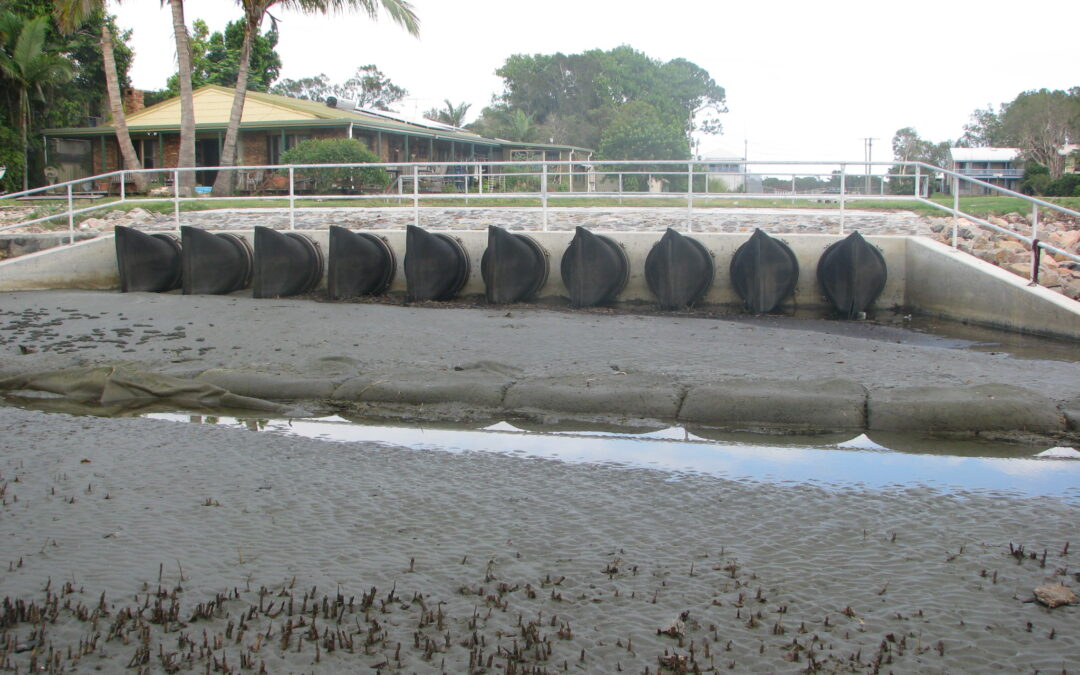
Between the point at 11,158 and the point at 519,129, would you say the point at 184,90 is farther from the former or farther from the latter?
the point at 519,129

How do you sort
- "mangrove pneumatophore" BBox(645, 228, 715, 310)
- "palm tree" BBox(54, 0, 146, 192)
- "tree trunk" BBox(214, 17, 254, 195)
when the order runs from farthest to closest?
"tree trunk" BBox(214, 17, 254, 195) → "palm tree" BBox(54, 0, 146, 192) → "mangrove pneumatophore" BBox(645, 228, 715, 310)

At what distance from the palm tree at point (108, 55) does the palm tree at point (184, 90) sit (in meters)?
1.33

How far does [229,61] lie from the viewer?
168 ft

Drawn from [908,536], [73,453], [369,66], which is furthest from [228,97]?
[369,66]

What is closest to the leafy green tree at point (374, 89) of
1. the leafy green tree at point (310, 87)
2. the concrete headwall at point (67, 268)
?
the leafy green tree at point (310, 87)

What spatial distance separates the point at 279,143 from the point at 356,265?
25861 millimetres

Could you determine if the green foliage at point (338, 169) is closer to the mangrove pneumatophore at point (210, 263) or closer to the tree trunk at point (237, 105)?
the tree trunk at point (237, 105)

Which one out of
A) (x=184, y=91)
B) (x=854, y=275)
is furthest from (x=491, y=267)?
(x=184, y=91)

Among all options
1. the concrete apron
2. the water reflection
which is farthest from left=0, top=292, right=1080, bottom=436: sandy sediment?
the water reflection

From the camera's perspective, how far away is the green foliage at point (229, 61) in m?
48.9

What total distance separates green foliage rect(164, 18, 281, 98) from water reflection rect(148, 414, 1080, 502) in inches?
1780

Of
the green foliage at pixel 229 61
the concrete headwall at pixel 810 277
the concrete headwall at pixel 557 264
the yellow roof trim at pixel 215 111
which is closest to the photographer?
the concrete headwall at pixel 810 277

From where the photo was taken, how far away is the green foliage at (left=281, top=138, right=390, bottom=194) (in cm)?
2831

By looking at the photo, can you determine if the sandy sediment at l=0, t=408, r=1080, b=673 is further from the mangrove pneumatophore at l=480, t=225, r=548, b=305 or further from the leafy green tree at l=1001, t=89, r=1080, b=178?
the leafy green tree at l=1001, t=89, r=1080, b=178
